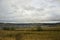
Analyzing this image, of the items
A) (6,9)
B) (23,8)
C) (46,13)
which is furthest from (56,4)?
(6,9)

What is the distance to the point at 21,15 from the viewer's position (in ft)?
2.90

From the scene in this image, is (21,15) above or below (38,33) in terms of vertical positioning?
above

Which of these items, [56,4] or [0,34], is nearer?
[0,34]

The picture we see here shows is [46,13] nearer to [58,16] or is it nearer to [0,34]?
[58,16]

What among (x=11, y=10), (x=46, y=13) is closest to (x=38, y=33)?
(x=46, y=13)

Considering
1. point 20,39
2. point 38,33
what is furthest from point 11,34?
point 38,33

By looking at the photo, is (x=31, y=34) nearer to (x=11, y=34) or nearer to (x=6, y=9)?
(x=11, y=34)

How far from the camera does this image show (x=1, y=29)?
2.72 ft

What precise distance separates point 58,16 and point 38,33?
195 mm

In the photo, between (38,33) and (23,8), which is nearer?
(38,33)

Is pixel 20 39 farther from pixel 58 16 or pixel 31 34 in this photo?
pixel 58 16

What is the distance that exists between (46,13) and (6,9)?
12.3 inches

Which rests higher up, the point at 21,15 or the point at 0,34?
the point at 21,15

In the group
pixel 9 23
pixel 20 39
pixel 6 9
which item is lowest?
pixel 20 39
